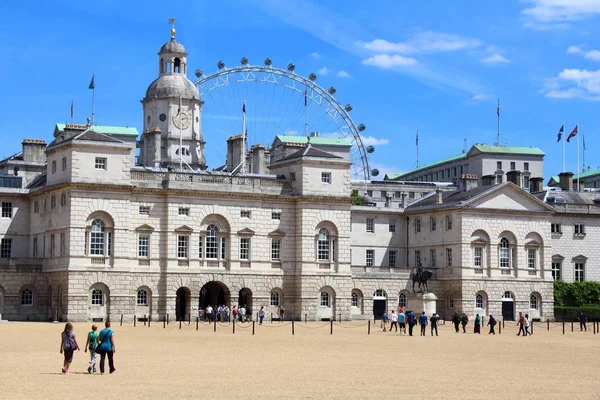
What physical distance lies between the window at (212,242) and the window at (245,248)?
195 centimetres

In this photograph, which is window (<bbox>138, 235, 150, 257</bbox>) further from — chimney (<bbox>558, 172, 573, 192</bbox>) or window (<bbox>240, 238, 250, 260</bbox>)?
chimney (<bbox>558, 172, 573, 192</bbox>)

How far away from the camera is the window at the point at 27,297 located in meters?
83.4

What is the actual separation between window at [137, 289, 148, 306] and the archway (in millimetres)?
Result: 2854

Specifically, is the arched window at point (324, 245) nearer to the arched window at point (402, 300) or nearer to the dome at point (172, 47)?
the arched window at point (402, 300)

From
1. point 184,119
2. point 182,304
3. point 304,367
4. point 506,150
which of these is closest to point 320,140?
point 506,150

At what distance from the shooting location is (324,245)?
9081 centimetres

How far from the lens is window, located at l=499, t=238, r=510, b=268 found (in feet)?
326

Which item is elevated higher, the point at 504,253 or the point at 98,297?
the point at 504,253

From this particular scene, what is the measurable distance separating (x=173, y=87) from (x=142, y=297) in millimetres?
32723

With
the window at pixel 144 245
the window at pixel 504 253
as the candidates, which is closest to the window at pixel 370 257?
the window at pixel 504 253

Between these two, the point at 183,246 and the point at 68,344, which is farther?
the point at 183,246

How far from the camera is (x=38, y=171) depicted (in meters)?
96.1

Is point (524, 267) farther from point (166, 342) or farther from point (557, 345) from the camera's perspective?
point (166, 342)

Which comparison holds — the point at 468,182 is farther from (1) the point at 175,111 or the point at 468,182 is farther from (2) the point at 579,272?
(1) the point at 175,111
